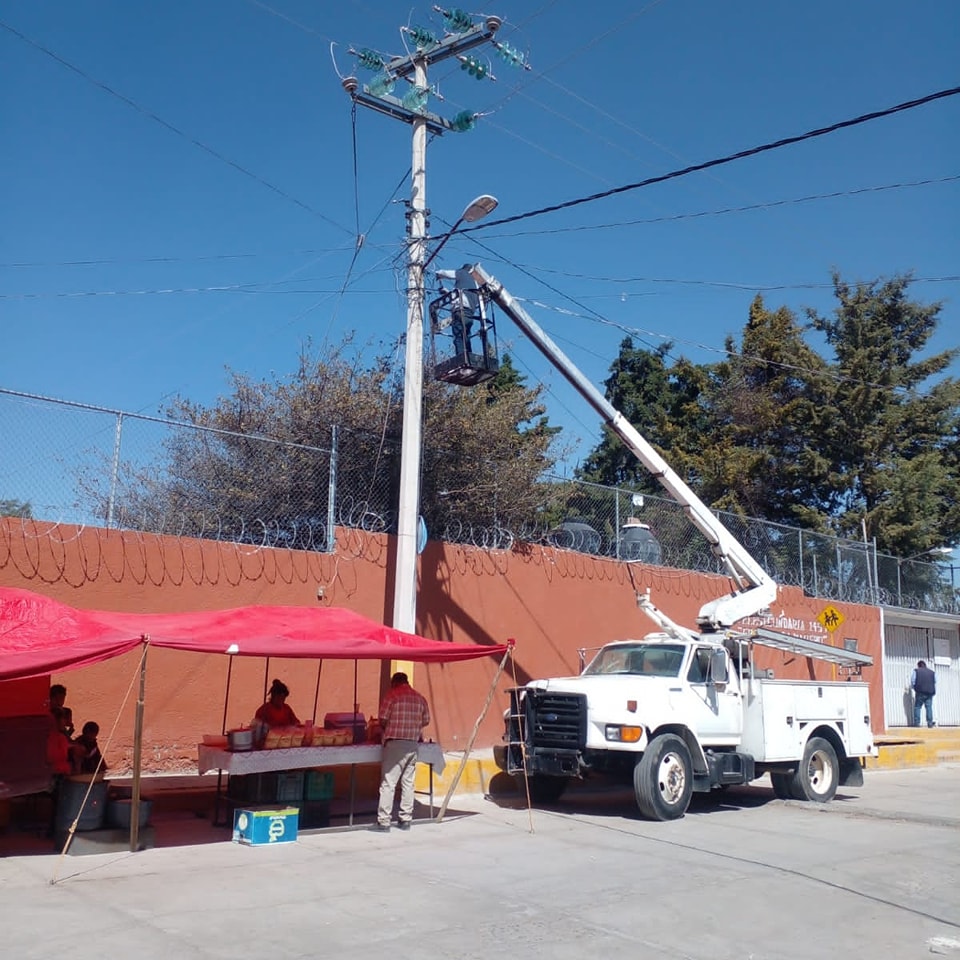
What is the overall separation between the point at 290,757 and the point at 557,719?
3592 millimetres

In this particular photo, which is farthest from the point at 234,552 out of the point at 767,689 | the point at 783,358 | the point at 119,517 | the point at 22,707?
the point at 783,358

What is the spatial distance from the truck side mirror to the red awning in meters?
3.49

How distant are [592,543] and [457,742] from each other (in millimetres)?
4779

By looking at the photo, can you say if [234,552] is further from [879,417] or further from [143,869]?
[879,417]

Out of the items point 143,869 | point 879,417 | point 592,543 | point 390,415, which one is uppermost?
point 879,417

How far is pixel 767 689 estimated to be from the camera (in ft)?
47.2

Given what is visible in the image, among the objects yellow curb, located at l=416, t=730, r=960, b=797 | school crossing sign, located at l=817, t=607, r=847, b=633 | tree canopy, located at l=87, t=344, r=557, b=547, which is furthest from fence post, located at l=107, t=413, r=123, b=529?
school crossing sign, located at l=817, t=607, r=847, b=633

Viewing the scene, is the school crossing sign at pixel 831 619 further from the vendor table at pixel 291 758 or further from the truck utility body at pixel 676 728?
the vendor table at pixel 291 758

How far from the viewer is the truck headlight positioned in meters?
12.3

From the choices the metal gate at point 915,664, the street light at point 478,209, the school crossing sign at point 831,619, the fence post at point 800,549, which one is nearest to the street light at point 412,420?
the street light at point 478,209

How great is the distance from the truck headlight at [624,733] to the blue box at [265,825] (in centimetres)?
393

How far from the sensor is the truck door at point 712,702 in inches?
524

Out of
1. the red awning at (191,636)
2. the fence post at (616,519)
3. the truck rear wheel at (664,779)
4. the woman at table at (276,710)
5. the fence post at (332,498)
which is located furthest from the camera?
the fence post at (616,519)

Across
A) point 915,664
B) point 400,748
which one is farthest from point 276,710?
point 915,664
